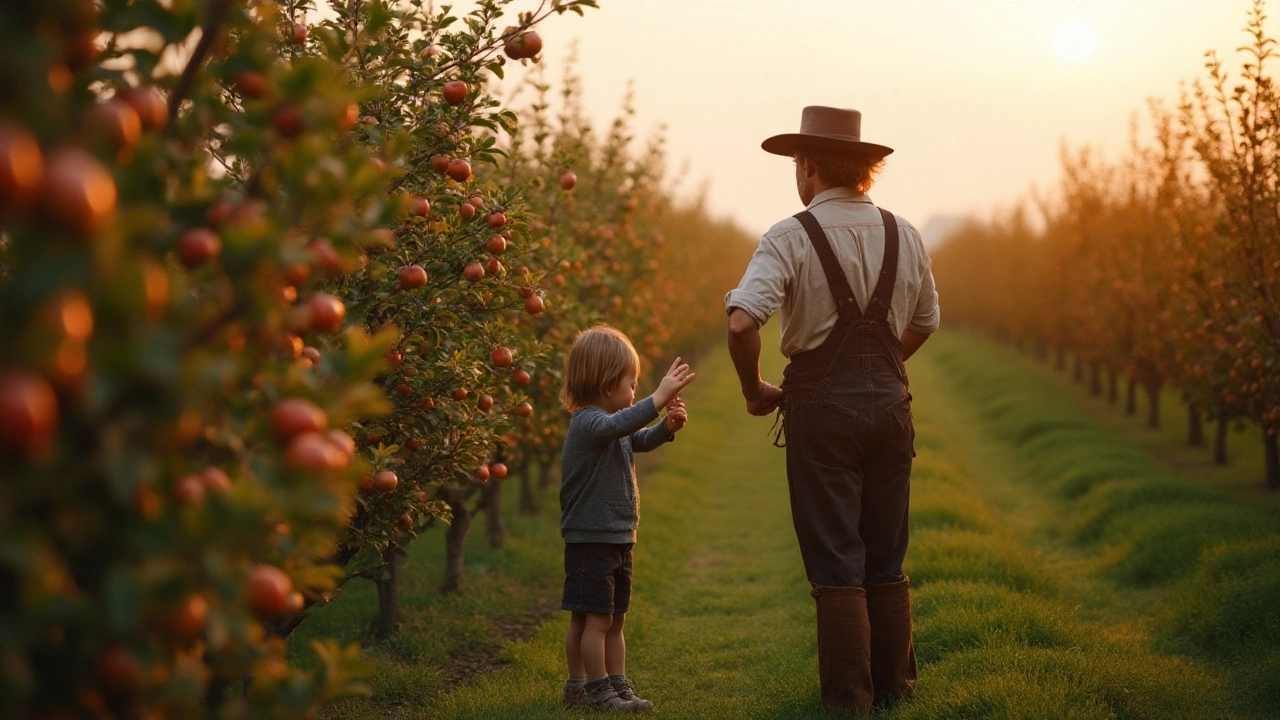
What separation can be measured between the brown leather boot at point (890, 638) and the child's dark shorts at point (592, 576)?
1.06 metres

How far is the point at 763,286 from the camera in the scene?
4.06 meters

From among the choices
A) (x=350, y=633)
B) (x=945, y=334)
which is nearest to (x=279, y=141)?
(x=350, y=633)

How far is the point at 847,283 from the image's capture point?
4160 mm

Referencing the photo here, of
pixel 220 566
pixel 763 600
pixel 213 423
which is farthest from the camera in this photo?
pixel 763 600

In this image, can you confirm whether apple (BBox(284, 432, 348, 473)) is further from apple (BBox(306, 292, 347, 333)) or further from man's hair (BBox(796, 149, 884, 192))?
man's hair (BBox(796, 149, 884, 192))

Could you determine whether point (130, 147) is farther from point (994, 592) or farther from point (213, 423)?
point (994, 592)

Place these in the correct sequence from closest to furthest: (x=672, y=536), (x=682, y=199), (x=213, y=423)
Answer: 1. (x=213, y=423)
2. (x=672, y=536)
3. (x=682, y=199)

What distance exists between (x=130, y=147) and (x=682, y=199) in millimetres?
21465

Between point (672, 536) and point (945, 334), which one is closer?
point (672, 536)

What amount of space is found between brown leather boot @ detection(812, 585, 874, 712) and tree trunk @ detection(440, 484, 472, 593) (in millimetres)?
3166

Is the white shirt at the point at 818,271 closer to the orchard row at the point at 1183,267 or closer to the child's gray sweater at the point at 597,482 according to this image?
the child's gray sweater at the point at 597,482

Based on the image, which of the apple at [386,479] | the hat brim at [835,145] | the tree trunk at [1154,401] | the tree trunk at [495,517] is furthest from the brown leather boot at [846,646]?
the tree trunk at [1154,401]

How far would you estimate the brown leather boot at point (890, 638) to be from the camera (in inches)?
168

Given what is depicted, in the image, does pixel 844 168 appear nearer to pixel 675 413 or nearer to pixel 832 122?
pixel 832 122
